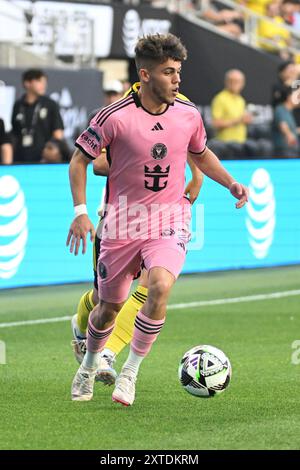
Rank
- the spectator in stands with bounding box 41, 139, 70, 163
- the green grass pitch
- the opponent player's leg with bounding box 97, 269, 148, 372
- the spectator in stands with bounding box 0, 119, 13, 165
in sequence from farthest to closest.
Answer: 1. the spectator in stands with bounding box 41, 139, 70, 163
2. the spectator in stands with bounding box 0, 119, 13, 165
3. the opponent player's leg with bounding box 97, 269, 148, 372
4. the green grass pitch

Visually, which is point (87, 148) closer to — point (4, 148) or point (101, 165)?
point (101, 165)

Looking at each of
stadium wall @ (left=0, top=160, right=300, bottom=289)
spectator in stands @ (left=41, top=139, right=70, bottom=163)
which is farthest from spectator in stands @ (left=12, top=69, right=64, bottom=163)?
stadium wall @ (left=0, top=160, right=300, bottom=289)

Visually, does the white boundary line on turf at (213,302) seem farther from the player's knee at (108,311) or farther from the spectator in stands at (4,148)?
the player's knee at (108,311)

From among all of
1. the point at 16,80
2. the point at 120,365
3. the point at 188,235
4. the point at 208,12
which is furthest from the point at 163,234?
the point at 208,12

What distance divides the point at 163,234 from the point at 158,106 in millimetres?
806

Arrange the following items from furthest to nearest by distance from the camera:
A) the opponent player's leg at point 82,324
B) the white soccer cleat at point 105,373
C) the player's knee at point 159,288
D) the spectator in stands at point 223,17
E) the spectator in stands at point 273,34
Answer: the spectator in stands at point 273,34, the spectator in stands at point 223,17, the opponent player's leg at point 82,324, the white soccer cleat at point 105,373, the player's knee at point 159,288

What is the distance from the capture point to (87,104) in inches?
788

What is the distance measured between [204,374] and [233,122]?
11.4 meters

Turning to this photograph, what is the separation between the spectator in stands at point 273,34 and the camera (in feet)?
79.6

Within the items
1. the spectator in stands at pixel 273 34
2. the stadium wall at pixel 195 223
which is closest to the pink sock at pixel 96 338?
the stadium wall at pixel 195 223

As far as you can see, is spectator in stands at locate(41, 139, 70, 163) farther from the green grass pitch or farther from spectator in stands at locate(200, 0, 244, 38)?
spectator in stands at locate(200, 0, 244, 38)

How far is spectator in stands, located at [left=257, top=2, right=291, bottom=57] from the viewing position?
24.3 meters

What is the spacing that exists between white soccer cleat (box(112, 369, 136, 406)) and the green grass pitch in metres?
0.07

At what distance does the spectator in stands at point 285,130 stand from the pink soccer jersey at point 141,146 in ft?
38.2
